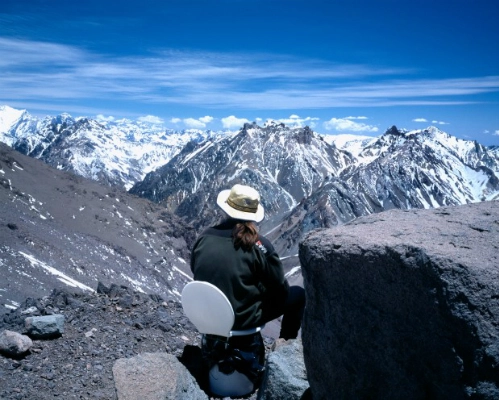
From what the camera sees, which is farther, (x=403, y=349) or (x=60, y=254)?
(x=60, y=254)

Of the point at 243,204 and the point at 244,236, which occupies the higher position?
the point at 243,204

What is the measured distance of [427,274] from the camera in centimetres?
522

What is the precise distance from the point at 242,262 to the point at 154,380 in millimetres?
2564

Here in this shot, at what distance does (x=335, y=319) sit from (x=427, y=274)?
174 centimetres

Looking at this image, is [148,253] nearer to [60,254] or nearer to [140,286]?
[140,286]

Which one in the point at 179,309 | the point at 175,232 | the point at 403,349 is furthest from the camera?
the point at 175,232

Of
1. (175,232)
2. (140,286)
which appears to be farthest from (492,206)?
(175,232)

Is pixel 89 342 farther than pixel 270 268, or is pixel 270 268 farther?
pixel 89 342

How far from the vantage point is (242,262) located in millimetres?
7750

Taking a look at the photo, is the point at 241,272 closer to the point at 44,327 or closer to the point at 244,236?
the point at 244,236

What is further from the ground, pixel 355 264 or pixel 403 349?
pixel 355 264

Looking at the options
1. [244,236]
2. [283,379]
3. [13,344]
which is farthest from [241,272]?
[13,344]

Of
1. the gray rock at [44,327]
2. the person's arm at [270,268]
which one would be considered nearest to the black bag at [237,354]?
the person's arm at [270,268]

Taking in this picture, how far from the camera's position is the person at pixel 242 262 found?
25.4 ft
